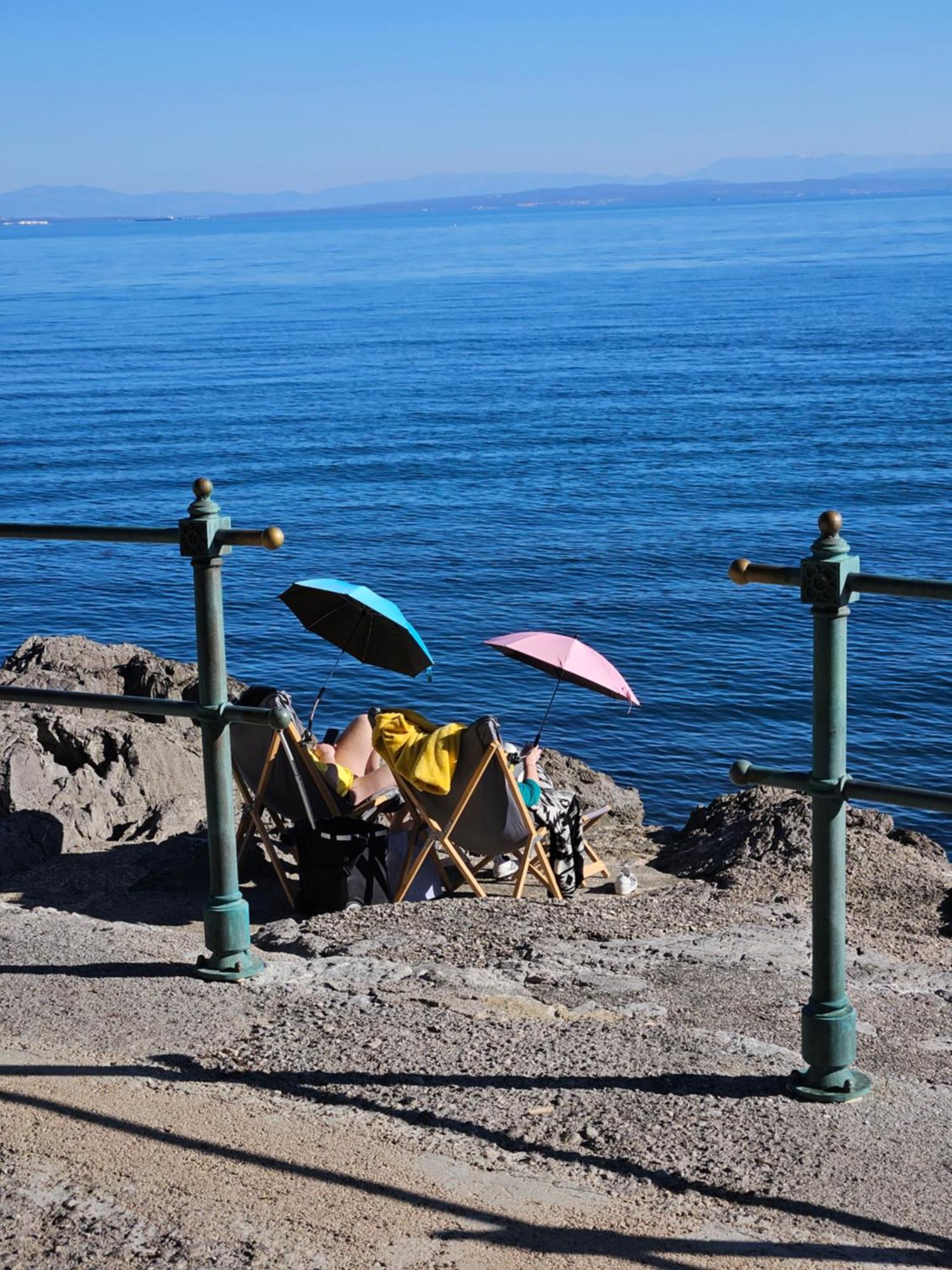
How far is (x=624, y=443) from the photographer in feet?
122

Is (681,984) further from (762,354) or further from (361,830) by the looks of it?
(762,354)

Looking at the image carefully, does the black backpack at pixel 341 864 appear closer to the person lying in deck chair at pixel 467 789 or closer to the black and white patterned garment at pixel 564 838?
the person lying in deck chair at pixel 467 789

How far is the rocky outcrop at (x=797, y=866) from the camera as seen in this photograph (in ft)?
24.4

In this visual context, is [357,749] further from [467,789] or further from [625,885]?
[625,885]

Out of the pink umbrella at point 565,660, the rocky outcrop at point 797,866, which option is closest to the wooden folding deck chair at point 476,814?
the rocky outcrop at point 797,866

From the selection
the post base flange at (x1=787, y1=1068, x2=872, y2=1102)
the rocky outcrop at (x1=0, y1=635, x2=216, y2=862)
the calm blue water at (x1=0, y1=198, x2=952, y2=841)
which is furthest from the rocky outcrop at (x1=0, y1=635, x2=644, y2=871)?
the post base flange at (x1=787, y1=1068, x2=872, y2=1102)

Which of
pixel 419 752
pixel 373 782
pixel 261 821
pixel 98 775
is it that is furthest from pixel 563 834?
pixel 98 775

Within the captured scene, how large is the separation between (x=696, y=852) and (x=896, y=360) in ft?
155

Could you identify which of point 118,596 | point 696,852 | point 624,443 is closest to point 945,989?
point 696,852

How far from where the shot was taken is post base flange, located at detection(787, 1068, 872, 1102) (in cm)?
404

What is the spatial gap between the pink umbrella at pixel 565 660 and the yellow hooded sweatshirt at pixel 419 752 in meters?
1.66

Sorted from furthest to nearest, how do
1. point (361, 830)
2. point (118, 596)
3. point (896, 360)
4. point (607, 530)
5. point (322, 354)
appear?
point (322, 354)
point (896, 360)
point (607, 530)
point (118, 596)
point (361, 830)

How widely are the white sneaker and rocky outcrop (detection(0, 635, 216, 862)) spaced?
2695 millimetres

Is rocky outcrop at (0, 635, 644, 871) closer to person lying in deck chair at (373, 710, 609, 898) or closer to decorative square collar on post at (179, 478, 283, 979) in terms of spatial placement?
person lying in deck chair at (373, 710, 609, 898)
